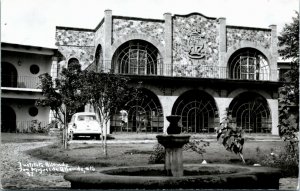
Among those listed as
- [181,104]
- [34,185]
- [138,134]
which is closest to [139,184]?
[34,185]

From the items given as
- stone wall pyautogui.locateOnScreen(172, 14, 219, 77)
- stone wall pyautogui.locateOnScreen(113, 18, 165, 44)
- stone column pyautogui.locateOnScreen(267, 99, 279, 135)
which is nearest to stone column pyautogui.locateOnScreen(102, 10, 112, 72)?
stone wall pyautogui.locateOnScreen(113, 18, 165, 44)

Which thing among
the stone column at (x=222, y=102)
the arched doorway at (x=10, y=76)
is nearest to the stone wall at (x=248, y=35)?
the stone column at (x=222, y=102)

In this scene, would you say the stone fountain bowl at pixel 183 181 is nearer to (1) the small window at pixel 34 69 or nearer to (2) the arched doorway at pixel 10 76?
(2) the arched doorway at pixel 10 76

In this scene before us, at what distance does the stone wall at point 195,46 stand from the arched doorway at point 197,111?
171 centimetres

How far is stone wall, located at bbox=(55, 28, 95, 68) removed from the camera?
102 ft

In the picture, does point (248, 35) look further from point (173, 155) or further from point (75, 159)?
point (173, 155)

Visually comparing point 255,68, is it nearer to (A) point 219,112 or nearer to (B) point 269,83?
(B) point 269,83

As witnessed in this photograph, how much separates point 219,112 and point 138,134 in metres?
5.72

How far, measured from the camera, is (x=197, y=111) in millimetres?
29547

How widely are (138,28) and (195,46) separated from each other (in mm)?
4131

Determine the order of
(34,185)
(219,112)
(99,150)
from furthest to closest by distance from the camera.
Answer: (219,112)
(99,150)
(34,185)

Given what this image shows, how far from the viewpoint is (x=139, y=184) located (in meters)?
7.75

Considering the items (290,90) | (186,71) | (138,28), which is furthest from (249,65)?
(290,90)

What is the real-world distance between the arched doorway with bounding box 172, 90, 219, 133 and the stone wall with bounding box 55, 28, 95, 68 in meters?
7.31
